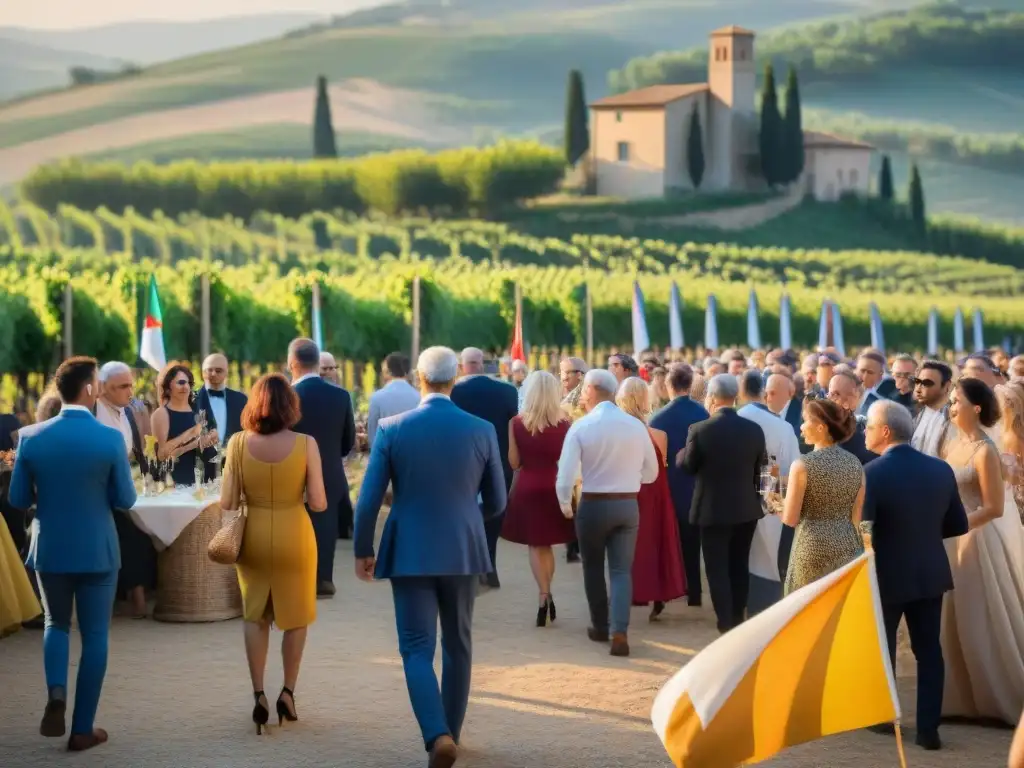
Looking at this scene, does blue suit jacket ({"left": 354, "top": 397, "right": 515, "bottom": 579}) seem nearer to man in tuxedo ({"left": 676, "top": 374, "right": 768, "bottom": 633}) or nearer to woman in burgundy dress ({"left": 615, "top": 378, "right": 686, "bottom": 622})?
man in tuxedo ({"left": 676, "top": 374, "right": 768, "bottom": 633})

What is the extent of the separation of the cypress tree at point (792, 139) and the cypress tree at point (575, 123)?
12.0 m

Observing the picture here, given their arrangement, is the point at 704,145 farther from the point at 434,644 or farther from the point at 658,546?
the point at 434,644

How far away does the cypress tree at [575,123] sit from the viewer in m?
103

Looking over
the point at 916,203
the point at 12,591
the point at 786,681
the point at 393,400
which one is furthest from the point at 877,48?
the point at 786,681

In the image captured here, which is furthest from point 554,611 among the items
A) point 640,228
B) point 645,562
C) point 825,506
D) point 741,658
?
point 640,228

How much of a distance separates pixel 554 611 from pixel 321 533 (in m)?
1.59

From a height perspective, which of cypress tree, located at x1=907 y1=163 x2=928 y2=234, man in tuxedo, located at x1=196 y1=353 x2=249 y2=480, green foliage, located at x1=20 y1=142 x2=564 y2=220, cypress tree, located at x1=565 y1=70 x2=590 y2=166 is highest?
man in tuxedo, located at x1=196 y1=353 x2=249 y2=480

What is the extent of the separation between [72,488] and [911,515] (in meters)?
3.37

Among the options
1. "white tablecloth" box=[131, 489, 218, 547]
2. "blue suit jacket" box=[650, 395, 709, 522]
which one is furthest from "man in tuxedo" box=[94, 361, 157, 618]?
"blue suit jacket" box=[650, 395, 709, 522]

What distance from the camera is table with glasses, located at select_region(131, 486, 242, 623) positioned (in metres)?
9.71

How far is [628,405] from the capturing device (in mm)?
9680

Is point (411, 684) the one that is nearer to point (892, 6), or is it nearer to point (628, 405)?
point (628, 405)

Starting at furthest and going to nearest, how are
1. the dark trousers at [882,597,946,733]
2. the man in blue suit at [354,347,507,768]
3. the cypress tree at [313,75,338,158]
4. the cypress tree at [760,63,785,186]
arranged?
the cypress tree at [313,75,338,158], the cypress tree at [760,63,785,186], the dark trousers at [882,597,946,733], the man in blue suit at [354,347,507,768]

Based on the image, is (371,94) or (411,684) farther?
(371,94)
